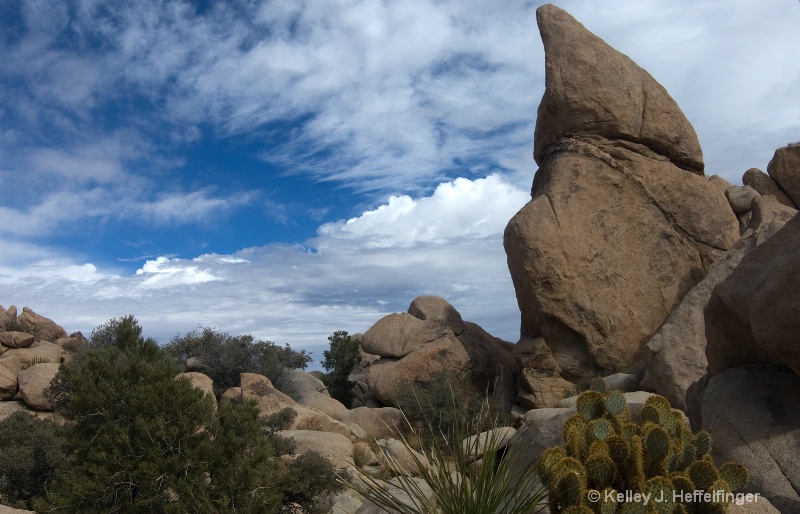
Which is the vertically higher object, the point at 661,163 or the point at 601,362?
the point at 661,163

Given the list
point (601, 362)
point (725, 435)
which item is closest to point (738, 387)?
point (725, 435)

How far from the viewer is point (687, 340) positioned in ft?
62.2

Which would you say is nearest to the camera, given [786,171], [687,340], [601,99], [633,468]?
[633,468]

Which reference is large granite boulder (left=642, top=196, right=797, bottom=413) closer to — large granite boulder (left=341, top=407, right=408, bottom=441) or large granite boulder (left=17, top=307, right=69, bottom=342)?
large granite boulder (left=341, top=407, right=408, bottom=441)

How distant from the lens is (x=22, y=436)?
16.8 meters

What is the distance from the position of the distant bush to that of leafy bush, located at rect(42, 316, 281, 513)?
634 inches

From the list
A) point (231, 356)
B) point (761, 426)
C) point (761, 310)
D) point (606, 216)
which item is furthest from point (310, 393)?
point (761, 310)

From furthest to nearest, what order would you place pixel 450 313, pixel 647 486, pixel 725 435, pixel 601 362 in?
pixel 450 313
pixel 601 362
pixel 725 435
pixel 647 486

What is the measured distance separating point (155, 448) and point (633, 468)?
24.4 feet

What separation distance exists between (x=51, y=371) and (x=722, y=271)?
21595 mm

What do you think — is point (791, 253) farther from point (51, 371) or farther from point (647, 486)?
point (51, 371)

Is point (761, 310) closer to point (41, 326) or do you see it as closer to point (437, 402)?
point (437, 402)

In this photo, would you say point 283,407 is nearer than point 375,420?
Yes

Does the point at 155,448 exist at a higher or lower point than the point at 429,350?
lower
